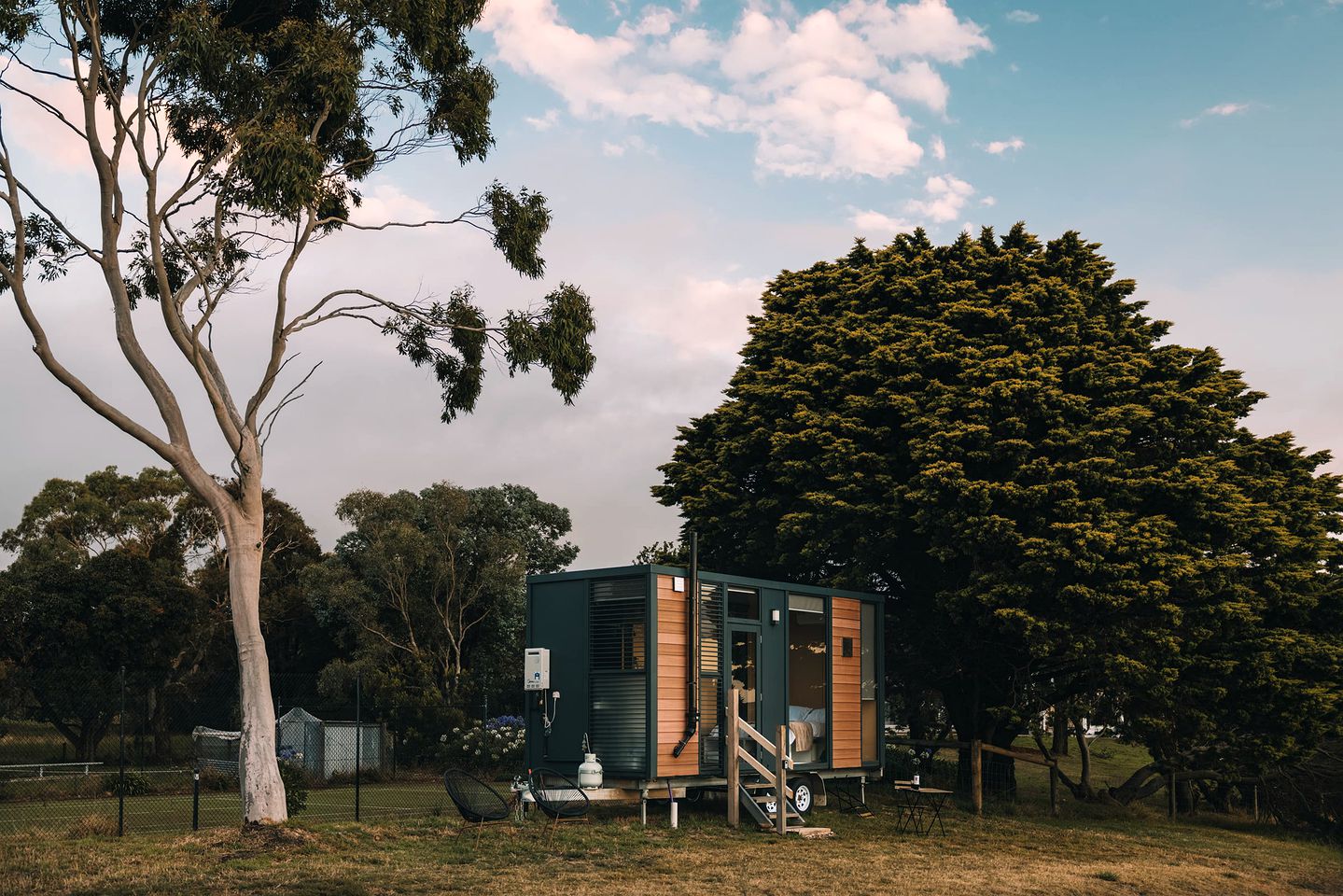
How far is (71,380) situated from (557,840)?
804cm

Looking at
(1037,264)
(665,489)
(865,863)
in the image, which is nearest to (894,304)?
(1037,264)

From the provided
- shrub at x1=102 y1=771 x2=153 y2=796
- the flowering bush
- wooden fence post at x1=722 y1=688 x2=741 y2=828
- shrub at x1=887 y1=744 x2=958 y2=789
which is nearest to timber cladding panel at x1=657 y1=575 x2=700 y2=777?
wooden fence post at x1=722 y1=688 x2=741 y2=828

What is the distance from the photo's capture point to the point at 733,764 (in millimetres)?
16719

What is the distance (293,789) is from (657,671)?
21.8 ft

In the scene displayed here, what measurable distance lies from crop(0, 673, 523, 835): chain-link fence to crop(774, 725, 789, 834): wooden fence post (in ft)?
18.0

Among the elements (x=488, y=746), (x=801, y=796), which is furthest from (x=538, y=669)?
(x=488, y=746)

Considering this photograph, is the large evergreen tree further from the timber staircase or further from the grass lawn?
the timber staircase

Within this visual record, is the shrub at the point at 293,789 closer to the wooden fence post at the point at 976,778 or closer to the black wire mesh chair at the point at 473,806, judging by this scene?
the black wire mesh chair at the point at 473,806

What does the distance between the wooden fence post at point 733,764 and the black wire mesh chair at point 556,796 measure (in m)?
1.95

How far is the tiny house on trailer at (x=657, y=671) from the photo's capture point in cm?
1652

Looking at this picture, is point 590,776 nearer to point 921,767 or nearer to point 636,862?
point 636,862

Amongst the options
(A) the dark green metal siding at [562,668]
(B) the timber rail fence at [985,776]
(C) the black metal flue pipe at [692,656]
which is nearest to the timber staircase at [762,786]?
(C) the black metal flue pipe at [692,656]

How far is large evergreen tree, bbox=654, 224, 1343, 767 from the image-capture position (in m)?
21.0

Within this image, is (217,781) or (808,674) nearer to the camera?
(808,674)
